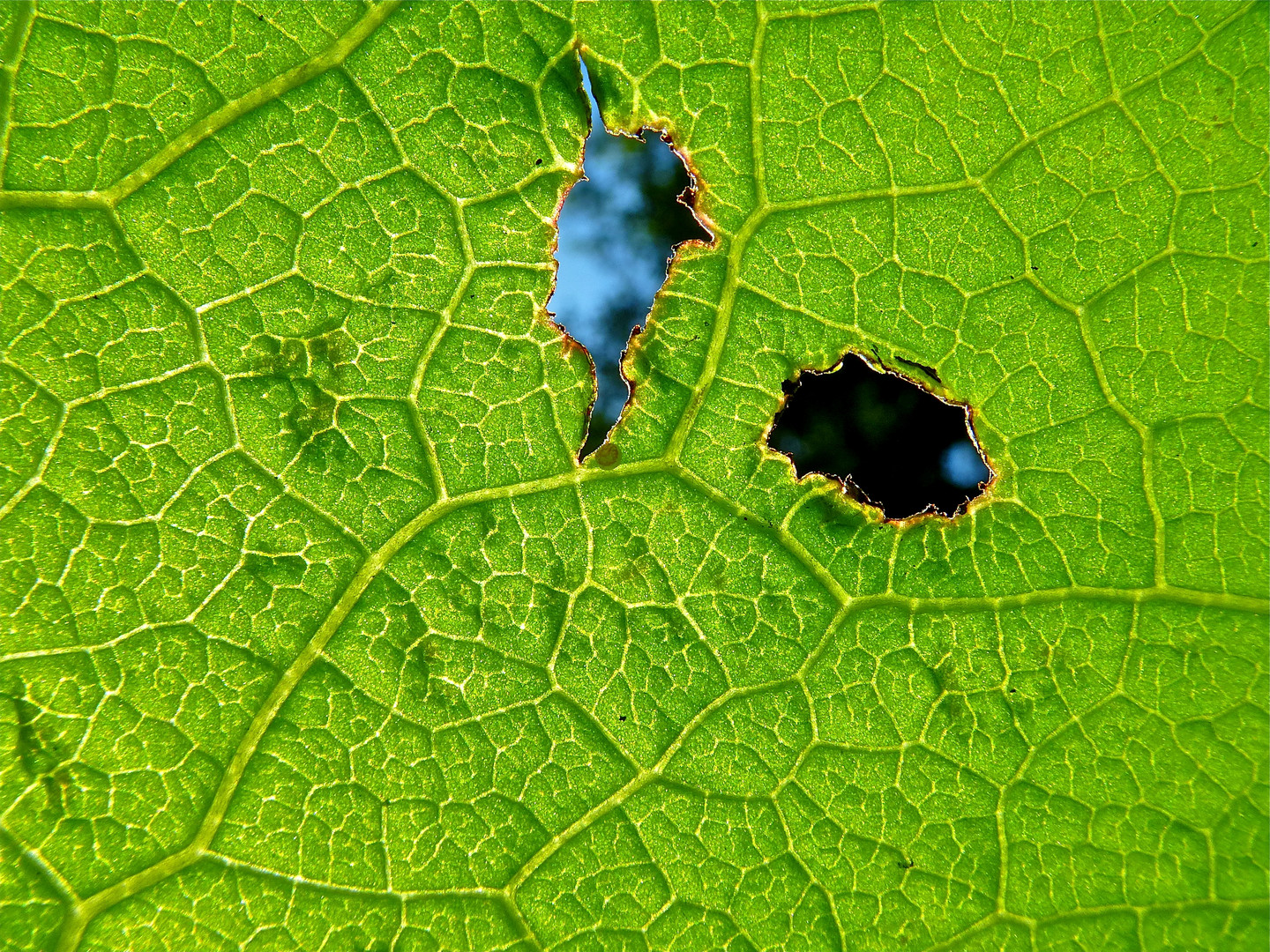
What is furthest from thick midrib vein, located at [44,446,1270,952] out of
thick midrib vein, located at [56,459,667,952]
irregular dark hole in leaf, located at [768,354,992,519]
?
irregular dark hole in leaf, located at [768,354,992,519]

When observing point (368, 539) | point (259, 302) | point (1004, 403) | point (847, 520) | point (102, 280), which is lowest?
point (368, 539)

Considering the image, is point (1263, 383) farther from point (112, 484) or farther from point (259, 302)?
point (112, 484)

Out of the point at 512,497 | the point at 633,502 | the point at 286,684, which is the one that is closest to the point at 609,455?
the point at 633,502

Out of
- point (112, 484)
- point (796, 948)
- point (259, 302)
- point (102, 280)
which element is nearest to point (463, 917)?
point (796, 948)

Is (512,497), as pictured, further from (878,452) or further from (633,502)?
(878,452)

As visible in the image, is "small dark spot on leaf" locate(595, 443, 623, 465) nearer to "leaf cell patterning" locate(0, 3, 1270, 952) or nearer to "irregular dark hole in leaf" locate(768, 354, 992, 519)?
"leaf cell patterning" locate(0, 3, 1270, 952)

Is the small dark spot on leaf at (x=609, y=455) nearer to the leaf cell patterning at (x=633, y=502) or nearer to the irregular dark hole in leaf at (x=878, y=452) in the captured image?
the leaf cell patterning at (x=633, y=502)
